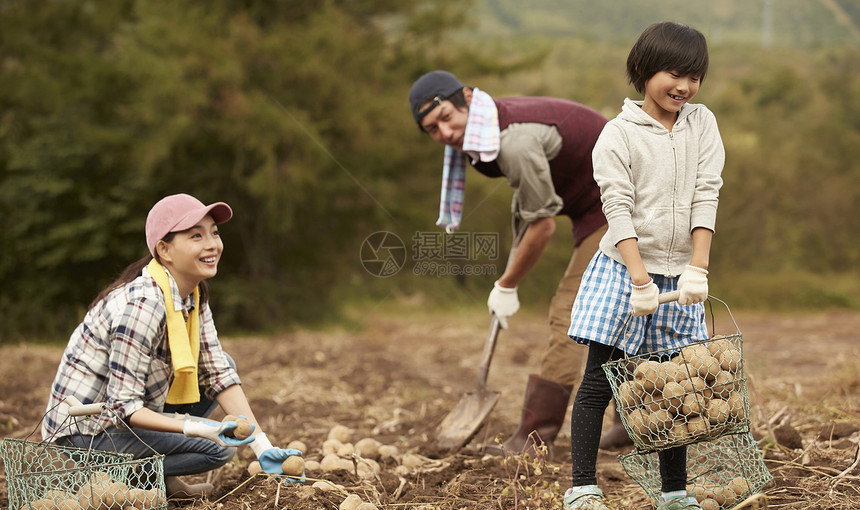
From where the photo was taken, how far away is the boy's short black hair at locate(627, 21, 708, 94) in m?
2.10

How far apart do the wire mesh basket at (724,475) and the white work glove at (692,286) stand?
0.42 meters

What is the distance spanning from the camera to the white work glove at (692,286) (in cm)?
205

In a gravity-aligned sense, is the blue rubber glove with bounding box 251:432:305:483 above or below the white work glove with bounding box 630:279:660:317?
below

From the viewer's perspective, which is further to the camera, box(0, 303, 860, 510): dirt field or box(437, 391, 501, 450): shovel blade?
box(437, 391, 501, 450): shovel blade

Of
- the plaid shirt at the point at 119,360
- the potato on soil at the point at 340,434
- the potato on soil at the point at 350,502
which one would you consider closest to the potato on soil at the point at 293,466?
the potato on soil at the point at 350,502

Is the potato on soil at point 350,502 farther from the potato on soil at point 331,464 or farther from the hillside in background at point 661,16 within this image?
the hillside in background at point 661,16

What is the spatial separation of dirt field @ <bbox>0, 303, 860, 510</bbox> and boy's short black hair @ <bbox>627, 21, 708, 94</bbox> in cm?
119

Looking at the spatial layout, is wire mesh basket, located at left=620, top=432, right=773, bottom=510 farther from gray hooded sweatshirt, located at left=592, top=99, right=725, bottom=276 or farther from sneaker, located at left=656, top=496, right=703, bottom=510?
gray hooded sweatshirt, located at left=592, top=99, right=725, bottom=276

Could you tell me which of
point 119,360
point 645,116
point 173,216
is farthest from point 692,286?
point 119,360

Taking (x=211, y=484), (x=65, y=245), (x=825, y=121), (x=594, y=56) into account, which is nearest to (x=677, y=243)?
(x=211, y=484)

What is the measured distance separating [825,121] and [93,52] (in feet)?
42.3

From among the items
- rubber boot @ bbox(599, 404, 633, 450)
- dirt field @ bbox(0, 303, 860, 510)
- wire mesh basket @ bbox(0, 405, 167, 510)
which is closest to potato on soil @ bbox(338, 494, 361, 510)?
dirt field @ bbox(0, 303, 860, 510)

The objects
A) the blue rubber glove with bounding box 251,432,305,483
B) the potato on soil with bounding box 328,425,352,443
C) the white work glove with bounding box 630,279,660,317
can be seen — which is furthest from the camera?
the potato on soil with bounding box 328,425,352,443

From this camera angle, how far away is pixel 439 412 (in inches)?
170
